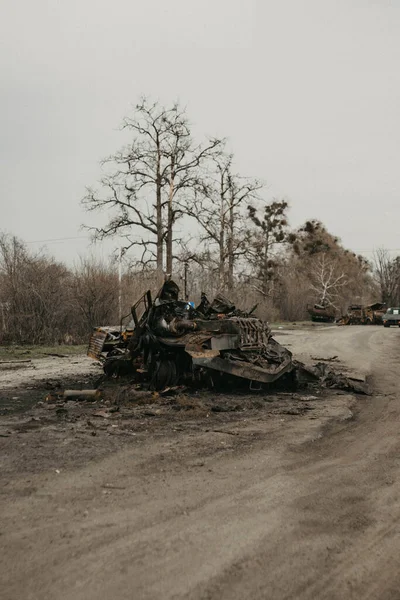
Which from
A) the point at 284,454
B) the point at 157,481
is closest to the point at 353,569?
the point at 157,481

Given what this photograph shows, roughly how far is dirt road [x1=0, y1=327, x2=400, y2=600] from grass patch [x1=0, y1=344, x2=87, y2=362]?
11.6 m

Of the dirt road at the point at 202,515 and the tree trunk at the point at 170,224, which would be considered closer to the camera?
the dirt road at the point at 202,515

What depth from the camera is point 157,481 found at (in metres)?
5.28

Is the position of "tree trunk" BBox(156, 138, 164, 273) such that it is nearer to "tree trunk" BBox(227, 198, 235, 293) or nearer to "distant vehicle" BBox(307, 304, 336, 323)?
"tree trunk" BBox(227, 198, 235, 293)

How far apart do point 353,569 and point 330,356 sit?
16.6 metres

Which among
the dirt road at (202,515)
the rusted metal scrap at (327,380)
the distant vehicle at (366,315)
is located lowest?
the dirt road at (202,515)

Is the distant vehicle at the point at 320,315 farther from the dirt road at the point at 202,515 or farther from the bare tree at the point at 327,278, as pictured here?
the dirt road at the point at 202,515

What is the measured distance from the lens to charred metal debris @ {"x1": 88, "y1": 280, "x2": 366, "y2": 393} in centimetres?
1090

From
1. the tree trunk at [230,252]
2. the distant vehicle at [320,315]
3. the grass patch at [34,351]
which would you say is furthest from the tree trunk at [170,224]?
the distant vehicle at [320,315]

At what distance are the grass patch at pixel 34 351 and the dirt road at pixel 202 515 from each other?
1157 centimetres

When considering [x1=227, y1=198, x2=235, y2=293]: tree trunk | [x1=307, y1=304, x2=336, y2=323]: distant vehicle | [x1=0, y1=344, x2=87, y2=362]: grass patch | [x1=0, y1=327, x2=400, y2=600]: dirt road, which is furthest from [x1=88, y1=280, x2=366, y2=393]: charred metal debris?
[x1=307, y1=304, x2=336, y2=323]: distant vehicle

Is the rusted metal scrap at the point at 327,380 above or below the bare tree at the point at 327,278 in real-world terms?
below

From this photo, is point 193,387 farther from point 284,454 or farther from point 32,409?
point 284,454

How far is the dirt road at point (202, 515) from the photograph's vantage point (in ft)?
10.9
